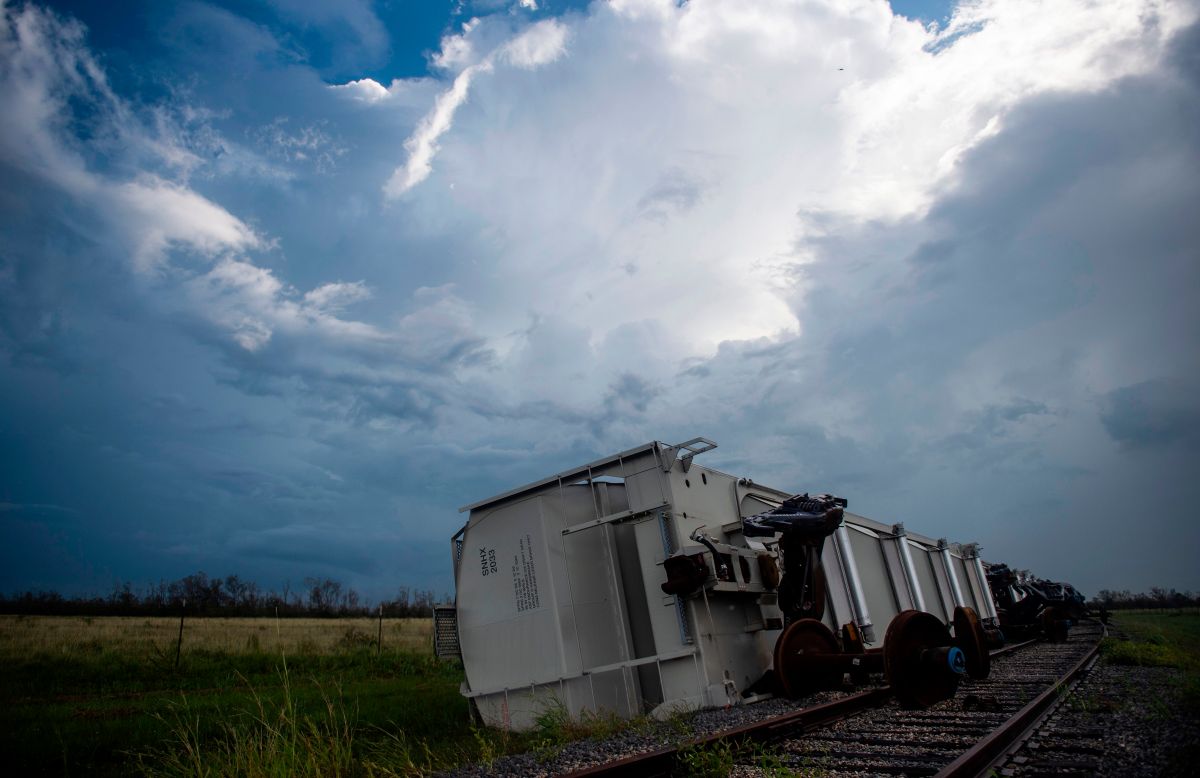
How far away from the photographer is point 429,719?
12219 millimetres

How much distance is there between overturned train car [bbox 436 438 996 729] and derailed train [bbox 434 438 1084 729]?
24 mm

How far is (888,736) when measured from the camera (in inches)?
235

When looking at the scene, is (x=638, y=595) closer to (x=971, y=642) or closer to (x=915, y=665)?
(x=915, y=665)

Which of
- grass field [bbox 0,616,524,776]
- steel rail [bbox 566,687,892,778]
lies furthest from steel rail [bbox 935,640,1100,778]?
grass field [bbox 0,616,524,776]

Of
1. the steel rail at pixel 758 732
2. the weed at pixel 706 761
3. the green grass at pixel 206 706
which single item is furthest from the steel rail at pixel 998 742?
the green grass at pixel 206 706

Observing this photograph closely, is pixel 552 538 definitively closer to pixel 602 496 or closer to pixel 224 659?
pixel 602 496

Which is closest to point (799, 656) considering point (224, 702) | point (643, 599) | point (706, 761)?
point (643, 599)

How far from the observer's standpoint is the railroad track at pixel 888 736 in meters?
4.81

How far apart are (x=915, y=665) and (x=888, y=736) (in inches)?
83.5

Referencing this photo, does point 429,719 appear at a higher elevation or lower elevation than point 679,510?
lower

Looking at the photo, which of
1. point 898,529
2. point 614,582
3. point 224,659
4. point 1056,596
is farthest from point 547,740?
point 1056,596

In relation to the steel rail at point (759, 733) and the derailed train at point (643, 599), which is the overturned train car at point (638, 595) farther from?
the steel rail at point (759, 733)

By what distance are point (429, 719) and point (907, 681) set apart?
331 inches

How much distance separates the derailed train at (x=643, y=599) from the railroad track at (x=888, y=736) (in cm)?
140
